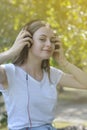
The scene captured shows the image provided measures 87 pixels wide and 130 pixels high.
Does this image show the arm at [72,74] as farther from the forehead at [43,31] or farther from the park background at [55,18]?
the park background at [55,18]

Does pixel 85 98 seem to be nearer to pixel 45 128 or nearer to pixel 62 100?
pixel 62 100

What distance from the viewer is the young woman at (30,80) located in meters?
1.83

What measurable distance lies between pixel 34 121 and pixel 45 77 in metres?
0.27

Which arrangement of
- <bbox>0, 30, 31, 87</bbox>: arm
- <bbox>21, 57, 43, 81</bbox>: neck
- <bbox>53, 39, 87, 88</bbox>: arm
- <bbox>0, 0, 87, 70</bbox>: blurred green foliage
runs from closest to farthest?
<bbox>0, 30, 31, 87</bbox>: arm
<bbox>21, 57, 43, 81</bbox>: neck
<bbox>53, 39, 87, 88</bbox>: arm
<bbox>0, 0, 87, 70</bbox>: blurred green foliage

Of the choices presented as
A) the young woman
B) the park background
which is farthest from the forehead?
the park background

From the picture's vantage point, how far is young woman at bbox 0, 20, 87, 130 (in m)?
1.83

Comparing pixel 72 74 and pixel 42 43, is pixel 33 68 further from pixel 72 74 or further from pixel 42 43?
pixel 72 74

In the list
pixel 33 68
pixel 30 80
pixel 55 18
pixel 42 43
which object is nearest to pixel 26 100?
pixel 30 80

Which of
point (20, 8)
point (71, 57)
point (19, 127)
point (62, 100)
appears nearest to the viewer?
point (19, 127)

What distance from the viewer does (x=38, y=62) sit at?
1961 mm

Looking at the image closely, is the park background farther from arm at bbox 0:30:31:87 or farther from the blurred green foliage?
arm at bbox 0:30:31:87

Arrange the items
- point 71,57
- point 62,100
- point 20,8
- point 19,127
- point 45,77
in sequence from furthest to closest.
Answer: point 62,100 → point 71,57 → point 20,8 → point 45,77 → point 19,127

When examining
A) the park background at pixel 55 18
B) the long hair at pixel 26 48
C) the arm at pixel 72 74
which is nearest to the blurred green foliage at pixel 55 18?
the park background at pixel 55 18

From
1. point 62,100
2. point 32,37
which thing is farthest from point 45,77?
point 62,100
